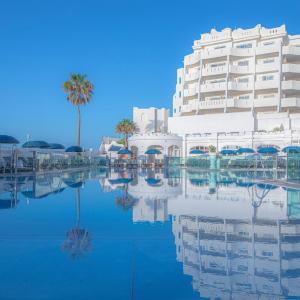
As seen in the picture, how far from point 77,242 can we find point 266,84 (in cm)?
4208

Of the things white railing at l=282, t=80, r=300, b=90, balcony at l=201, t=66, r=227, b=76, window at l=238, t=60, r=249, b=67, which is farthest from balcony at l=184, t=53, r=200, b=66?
white railing at l=282, t=80, r=300, b=90

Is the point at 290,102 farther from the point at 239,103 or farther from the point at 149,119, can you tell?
the point at 149,119

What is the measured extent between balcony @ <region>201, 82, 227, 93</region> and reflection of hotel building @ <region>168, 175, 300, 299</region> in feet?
124

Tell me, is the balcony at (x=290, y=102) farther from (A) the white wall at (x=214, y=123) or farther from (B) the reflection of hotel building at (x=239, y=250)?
(B) the reflection of hotel building at (x=239, y=250)

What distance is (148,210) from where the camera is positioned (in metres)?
6.95

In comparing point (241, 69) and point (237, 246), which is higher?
point (241, 69)

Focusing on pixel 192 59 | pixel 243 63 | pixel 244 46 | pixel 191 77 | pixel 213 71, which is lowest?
pixel 191 77

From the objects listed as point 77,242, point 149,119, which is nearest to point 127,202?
point 77,242

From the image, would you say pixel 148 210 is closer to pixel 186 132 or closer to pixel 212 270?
pixel 212 270

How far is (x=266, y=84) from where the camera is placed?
41.5 metres

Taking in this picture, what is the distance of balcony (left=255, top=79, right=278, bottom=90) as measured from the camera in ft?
135

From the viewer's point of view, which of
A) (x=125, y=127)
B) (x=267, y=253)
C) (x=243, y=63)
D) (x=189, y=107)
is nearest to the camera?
(x=267, y=253)

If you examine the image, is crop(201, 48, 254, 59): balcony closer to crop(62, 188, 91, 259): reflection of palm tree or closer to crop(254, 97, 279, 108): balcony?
crop(254, 97, 279, 108): balcony

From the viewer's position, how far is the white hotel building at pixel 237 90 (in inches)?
1571
